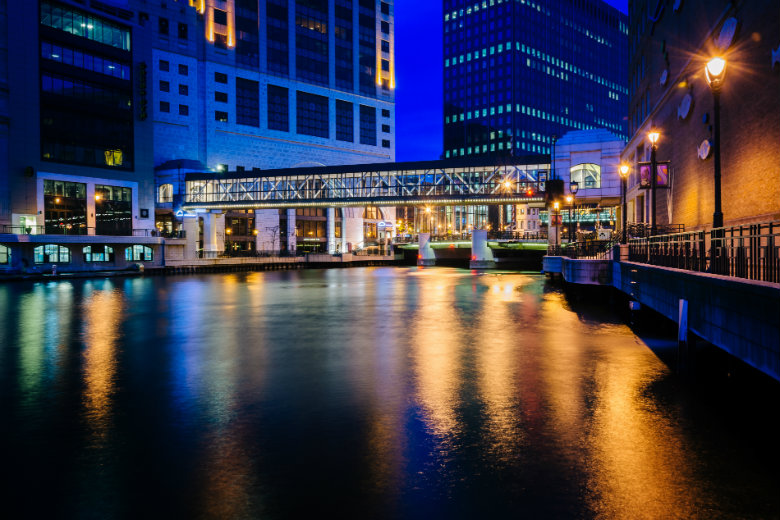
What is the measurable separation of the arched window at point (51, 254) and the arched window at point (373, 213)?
214ft

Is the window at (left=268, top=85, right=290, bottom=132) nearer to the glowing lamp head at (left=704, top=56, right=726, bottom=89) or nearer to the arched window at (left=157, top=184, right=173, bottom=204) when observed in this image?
the arched window at (left=157, top=184, right=173, bottom=204)

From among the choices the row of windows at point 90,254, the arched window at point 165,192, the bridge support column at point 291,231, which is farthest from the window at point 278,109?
the row of windows at point 90,254

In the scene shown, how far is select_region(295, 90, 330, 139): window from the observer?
4387 inches

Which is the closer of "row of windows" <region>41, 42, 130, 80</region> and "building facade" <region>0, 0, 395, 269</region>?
"building facade" <region>0, 0, 395, 269</region>

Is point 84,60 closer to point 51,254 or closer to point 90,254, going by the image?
point 90,254

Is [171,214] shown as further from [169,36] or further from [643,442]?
[643,442]

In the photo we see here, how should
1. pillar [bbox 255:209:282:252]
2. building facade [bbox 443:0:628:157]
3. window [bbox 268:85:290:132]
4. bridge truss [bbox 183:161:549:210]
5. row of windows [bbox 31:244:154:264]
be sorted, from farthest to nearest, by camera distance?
building facade [bbox 443:0:628:157]
window [bbox 268:85:290:132]
pillar [bbox 255:209:282:252]
bridge truss [bbox 183:161:549:210]
row of windows [bbox 31:244:154:264]

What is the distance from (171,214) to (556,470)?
3475 inches

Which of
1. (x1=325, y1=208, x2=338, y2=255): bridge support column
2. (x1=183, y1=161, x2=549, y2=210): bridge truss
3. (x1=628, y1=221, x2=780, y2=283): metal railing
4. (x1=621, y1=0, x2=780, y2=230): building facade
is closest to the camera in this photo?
(x1=628, y1=221, x2=780, y2=283): metal railing

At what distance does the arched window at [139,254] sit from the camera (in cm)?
7225

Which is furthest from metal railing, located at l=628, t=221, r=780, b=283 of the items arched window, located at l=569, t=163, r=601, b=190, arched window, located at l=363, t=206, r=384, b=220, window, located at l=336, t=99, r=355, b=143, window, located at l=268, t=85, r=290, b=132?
arched window, located at l=363, t=206, r=384, b=220

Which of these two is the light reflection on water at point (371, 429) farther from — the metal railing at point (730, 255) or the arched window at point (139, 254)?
the arched window at point (139, 254)

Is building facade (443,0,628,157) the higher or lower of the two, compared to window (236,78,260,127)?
higher

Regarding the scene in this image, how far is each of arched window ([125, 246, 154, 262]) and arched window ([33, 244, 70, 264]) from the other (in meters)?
7.47
